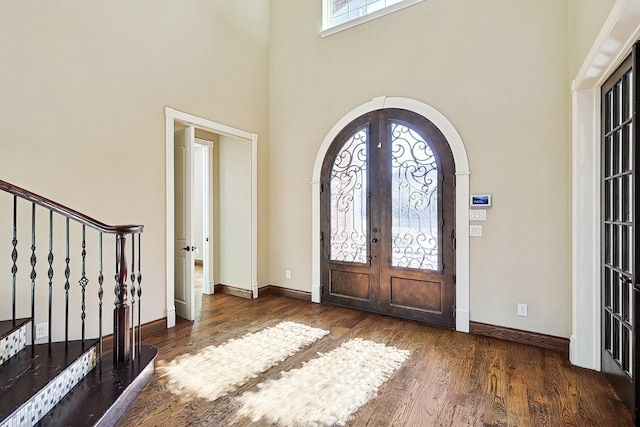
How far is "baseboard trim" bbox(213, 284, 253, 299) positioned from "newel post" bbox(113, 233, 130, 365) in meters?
2.51

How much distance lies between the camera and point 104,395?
1.97 m

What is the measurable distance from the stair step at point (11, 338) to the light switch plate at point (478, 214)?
3.97 metres

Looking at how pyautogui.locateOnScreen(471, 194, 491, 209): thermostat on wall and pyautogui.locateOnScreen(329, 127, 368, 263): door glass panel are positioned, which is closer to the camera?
pyautogui.locateOnScreen(471, 194, 491, 209): thermostat on wall

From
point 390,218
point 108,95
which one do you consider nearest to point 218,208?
point 108,95

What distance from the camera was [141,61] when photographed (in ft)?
11.0

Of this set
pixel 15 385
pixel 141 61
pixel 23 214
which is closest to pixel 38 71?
pixel 141 61

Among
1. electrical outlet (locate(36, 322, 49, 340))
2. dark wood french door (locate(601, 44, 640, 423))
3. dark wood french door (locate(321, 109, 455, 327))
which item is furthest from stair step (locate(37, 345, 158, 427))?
dark wood french door (locate(601, 44, 640, 423))

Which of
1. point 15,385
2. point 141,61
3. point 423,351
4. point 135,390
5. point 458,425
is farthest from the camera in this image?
point 141,61

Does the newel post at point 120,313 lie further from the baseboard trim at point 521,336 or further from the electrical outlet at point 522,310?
the electrical outlet at point 522,310

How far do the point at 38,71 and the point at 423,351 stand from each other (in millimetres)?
4202

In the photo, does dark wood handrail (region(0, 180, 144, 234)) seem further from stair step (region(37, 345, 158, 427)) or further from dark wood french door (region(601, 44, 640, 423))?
dark wood french door (region(601, 44, 640, 423))

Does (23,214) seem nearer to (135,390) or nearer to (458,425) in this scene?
(135,390)

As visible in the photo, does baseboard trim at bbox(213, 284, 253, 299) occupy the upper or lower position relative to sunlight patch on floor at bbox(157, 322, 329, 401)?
upper

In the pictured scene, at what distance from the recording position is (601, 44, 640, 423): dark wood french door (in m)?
1.87
